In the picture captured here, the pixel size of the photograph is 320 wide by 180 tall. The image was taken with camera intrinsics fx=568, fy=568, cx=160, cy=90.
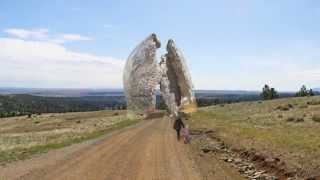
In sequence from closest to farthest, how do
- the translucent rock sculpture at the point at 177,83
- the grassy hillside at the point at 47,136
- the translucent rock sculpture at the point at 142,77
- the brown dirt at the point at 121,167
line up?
the brown dirt at the point at 121,167 < the grassy hillside at the point at 47,136 < the translucent rock sculpture at the point at 142,77 < the translucent rock sculpture at the point at 177,83

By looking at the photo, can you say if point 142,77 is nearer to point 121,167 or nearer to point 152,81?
point 152,81

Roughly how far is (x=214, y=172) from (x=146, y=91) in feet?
67.2

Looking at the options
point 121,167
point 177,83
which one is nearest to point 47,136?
point 177,83

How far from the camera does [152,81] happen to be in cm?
4278

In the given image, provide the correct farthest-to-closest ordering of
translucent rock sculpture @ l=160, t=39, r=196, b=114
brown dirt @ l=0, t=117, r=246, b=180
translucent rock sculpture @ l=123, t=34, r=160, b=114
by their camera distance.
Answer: translucent rock sculpture @ l=160, t=39, r=196, b=114 → translucent rock sculpture @ l=123, t=34, r=160, b=114 → brown dirt @ l=0, t=117, r=246, b=180

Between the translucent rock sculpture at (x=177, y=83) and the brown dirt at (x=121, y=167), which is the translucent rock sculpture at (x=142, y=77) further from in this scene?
the brown dirt at (x=121, y=167)

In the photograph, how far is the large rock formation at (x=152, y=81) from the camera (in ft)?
136

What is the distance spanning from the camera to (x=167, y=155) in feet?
94.1

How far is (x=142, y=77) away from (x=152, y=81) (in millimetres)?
1085

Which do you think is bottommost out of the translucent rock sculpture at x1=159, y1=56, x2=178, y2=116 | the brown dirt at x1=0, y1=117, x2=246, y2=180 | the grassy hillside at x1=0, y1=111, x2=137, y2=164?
the grassy hillside at x1=0, y1=111, x2=137, y2=164

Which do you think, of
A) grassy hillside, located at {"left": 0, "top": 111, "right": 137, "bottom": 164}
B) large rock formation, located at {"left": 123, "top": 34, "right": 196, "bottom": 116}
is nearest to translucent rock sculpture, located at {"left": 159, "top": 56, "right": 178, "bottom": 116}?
large rock formation, located at {"left": 123, "top": 34, "right": 196, "bottom": 116}

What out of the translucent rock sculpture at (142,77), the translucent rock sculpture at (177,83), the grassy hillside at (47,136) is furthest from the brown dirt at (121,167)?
the translucent rock sculpture at (177,83)

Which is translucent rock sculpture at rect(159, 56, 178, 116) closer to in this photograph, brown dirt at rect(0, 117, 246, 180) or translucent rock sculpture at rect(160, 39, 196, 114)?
translucent rock sculpture at rect(160, 39, 196, 114)

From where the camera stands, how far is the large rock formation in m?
41.6
